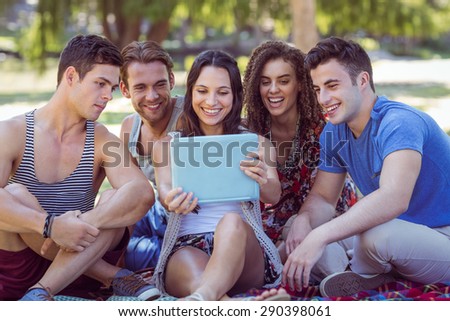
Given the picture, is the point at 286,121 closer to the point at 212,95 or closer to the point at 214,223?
the point at 212,95

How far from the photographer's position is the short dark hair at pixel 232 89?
3469 mm

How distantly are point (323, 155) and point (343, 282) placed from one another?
0.75m

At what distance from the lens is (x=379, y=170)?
327 centimetres

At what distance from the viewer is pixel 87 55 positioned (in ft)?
11.1

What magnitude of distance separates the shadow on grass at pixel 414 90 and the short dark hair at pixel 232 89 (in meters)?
10.4

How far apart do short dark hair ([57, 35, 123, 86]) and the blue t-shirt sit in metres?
1.33

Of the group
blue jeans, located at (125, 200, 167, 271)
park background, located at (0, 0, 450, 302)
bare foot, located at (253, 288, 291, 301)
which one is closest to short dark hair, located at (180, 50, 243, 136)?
blue jeans, located at (125, 200, 167, 271)

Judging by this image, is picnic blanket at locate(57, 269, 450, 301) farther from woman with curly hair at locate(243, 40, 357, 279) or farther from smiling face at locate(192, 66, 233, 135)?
smiling face at locate(192, 66, 233, 135)

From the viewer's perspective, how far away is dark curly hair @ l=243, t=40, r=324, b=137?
150 inches

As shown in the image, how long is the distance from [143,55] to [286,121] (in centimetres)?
97

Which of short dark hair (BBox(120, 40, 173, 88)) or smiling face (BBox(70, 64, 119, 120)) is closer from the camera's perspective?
smiling face (BBox(70, 64, 119, 120))

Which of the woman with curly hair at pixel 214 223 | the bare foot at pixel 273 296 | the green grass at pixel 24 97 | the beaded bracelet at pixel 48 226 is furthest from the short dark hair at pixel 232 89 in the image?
the green grass at pixel 24 97

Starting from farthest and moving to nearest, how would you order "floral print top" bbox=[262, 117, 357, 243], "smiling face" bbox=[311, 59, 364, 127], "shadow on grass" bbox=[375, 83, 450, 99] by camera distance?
1. "shadow on grass" bbox=[375, 83, 450, 99]
2. "floral print top" bbox=[262, 117, 357, 243]
3. "smiling face" bbox=[311, 59, 364, 127]

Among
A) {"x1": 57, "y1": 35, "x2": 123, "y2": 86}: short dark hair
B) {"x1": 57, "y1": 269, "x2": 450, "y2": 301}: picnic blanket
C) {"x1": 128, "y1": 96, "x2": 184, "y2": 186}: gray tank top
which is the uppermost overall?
{"x1": 57, "y1": 35, "x2": 123, "y2": 86}: short dark hair
